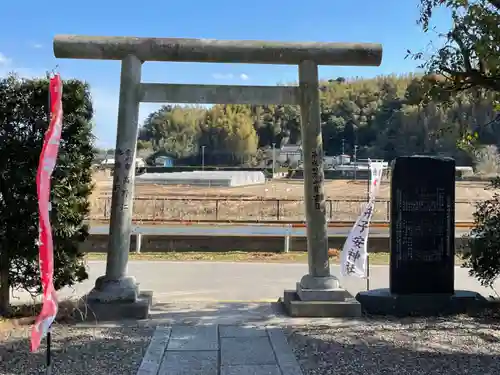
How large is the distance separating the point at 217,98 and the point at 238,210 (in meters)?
16.1

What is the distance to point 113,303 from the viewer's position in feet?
21.9

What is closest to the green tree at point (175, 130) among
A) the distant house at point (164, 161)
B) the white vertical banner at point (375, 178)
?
the distant house at point (164, 161)

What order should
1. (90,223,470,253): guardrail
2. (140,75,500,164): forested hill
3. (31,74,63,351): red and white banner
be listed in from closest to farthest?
(31,74,63,351): red and white banner
(90,223,470,253): guardrail
(140,75,500,164): forested hill

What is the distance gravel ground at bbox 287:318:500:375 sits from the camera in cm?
479

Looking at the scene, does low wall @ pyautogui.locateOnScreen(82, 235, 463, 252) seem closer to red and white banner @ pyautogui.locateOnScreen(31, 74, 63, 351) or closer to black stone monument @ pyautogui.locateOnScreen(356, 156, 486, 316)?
black stone monument @ pyautogui.locateOnScreen(356, 156, 486, 316)

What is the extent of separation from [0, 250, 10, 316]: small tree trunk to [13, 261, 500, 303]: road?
1.33m

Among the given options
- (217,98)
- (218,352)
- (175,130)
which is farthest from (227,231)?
(175,130)

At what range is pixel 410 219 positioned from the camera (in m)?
7.21

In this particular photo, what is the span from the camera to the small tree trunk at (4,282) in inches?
250

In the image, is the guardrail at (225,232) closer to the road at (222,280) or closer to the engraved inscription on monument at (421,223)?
the road at (222,280)

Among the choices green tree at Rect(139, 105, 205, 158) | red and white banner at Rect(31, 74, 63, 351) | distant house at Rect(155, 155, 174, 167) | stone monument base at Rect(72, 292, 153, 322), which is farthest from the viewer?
green tree at Rect(139, 105, 205, 158)

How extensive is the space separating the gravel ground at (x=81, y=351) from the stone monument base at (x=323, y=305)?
197 centimetres

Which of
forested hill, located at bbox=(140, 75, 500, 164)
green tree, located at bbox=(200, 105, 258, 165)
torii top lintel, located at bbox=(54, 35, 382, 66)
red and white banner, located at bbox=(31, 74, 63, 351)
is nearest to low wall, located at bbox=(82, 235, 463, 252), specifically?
torii top lintel, located at bbox=(54, 35, 382, 66)

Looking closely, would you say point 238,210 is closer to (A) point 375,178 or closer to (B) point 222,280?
(B) point 222,280
